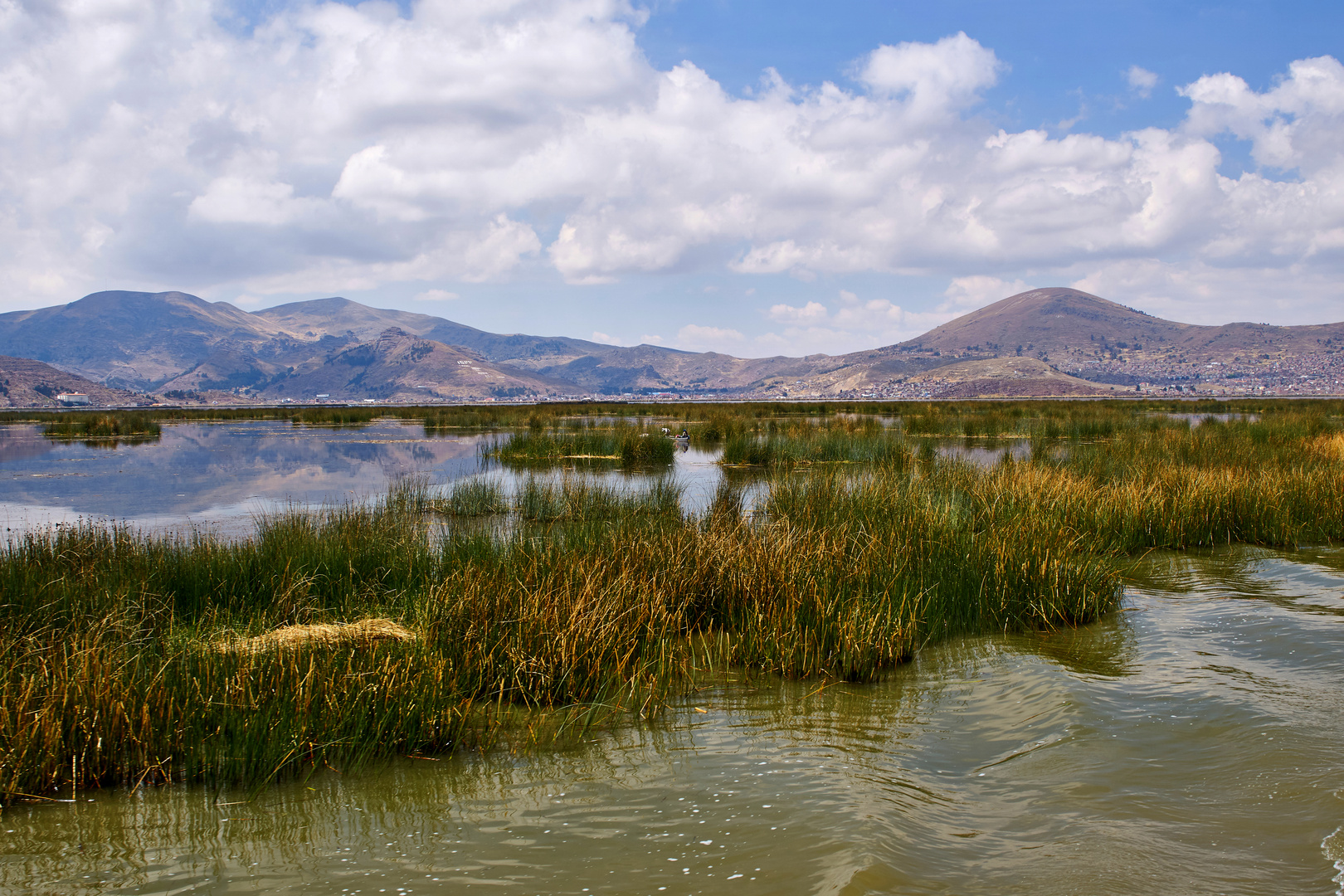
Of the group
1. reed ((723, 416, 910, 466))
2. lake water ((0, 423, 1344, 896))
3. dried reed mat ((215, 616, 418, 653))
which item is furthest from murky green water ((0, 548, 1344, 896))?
reed ((723, 416, 910, 466))

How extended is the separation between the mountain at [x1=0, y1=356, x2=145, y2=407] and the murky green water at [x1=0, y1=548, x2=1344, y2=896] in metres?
115

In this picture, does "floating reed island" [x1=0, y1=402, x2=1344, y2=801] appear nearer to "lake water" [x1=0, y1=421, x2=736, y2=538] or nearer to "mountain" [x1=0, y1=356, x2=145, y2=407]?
"lake water" [x1=0, y1=421, x2=736, y2=538]

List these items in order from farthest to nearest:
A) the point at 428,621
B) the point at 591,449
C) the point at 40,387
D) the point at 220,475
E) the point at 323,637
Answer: the point at 40,387 → the point at 591,449 → the point at 220,475 → the point at 428,621 → the point at 323,637

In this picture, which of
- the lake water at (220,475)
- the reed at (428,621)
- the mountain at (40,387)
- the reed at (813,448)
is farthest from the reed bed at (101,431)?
the mountain at (40,387)

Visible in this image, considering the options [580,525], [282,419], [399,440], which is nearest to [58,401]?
[282,419]

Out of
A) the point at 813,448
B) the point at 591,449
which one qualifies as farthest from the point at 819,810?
the point at 591,449

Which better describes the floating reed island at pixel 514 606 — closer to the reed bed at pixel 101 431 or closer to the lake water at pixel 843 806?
the lake water at pixel 843 806

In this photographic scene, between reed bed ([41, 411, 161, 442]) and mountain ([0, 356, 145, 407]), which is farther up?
mountain ([0, 356, 145, 407])

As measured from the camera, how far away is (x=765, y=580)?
238 inches

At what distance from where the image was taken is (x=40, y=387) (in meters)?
111

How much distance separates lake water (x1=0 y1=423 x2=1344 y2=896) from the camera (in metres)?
2.91

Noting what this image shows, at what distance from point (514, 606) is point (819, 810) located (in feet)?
8.58

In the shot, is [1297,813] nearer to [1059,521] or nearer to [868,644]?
[868,644]

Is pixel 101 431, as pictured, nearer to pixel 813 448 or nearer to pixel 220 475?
pixel 220 475
